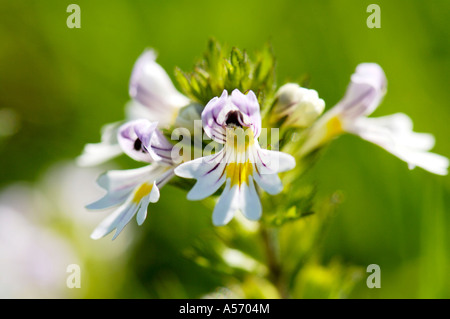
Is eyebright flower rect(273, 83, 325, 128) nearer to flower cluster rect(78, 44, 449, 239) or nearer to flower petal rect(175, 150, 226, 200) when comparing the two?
flower cluster rect(78, 44, 449, 239)

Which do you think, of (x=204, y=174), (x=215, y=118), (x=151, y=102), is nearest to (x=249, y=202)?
(x=204, y=174)

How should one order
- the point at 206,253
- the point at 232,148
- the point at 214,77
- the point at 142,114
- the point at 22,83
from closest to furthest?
the point at 232,148, the point at 214,77, the point at 206,253, the point at 142,114, the point at 22,83

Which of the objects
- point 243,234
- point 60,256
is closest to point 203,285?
point 60,256

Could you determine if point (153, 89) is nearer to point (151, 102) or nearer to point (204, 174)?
point (151, 102)

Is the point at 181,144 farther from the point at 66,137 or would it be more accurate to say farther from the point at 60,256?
the point at 66,137

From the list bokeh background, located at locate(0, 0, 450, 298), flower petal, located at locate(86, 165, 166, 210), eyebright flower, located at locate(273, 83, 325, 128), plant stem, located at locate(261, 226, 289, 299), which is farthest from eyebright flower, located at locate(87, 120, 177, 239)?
bokeh background, located at locate(0, 0, 450, 298)

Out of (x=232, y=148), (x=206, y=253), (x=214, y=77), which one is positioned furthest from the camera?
(x=206, y=253)

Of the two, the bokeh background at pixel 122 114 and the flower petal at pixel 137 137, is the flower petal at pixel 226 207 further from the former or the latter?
the bokeh background at pixel 122 114
